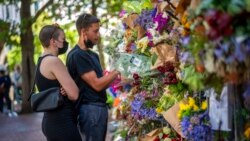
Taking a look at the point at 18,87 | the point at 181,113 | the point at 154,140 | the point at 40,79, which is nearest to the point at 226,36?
the point at 181,113

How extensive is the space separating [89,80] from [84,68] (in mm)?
121

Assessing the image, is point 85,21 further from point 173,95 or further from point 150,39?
point 173,95

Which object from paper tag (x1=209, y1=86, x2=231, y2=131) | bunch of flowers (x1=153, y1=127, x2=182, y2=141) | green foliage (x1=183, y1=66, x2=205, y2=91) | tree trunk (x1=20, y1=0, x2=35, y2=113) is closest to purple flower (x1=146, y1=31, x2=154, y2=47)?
bunch of flowers (x1=153, y1=127, x2=182, y2=141)

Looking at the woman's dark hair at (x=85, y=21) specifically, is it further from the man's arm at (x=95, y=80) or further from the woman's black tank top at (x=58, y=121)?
the woman's black tank top at (x=58, y=121)

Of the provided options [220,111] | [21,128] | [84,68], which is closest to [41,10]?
[21,128]

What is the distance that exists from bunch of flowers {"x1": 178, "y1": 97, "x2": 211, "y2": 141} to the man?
30.9 inches

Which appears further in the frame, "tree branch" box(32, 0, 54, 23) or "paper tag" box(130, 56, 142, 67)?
"tree branch" box(32, 0, 54, 23)

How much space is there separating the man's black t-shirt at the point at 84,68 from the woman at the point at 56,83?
228mm

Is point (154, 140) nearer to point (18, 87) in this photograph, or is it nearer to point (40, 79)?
point (40, 79)

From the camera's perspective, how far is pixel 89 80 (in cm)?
495

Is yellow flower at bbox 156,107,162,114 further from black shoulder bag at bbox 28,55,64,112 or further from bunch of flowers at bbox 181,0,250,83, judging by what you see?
bunch of flowers at bbox 181,0,250,83

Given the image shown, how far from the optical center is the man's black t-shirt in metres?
4.99

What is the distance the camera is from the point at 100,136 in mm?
5023

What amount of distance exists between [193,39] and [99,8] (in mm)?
14353
